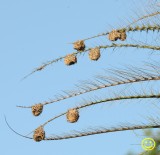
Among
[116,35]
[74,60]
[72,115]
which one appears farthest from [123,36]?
[72,115]

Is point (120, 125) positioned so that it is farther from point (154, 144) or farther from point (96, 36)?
point (96, 36)

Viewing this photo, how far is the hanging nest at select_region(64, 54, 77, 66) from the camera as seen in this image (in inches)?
117

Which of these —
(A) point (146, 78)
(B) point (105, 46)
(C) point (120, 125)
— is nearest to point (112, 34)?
(B) point (105, 46)

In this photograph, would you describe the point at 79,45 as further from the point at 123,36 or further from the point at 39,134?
the point at 39,134

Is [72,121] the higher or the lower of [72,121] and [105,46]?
the lower

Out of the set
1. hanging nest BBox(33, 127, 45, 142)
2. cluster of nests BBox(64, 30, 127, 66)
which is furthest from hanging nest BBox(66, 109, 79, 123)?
cluster of nests BBox(64, 30, 127, 66)

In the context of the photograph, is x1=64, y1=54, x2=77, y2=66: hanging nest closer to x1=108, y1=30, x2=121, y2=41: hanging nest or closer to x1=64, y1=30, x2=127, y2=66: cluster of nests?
x1=64, y1=30, x2=127, y2=66: cluster of nests

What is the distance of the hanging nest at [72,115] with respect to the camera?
287 centimetres

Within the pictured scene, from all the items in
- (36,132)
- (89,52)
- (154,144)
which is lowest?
(154,144)

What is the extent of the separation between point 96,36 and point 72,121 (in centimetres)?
53

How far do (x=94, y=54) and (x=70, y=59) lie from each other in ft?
0.53

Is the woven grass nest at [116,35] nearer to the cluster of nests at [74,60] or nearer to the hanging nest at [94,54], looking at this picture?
the cluster of nests at [74,60]

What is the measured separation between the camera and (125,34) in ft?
9.75

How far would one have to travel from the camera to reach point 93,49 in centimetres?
296
